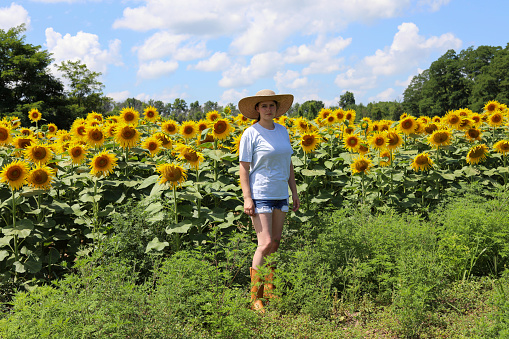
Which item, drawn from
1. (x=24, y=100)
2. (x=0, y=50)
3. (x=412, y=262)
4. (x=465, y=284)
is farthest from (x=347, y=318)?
(x=0, y=50)

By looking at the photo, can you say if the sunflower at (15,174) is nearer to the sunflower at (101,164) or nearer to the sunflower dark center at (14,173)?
the sunflower dark center at (14,173)

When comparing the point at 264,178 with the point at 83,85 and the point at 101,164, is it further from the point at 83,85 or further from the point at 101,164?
the point at 83,85

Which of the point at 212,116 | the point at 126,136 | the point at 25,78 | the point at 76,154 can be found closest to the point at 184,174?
the point at 126,136

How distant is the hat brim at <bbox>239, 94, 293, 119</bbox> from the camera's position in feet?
12.7

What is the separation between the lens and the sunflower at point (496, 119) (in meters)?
7.11

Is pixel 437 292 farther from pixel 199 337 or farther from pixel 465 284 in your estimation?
pixel 199 337

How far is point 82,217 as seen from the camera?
4.78 m

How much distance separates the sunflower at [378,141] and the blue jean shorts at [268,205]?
2765mm

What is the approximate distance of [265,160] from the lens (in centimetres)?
372

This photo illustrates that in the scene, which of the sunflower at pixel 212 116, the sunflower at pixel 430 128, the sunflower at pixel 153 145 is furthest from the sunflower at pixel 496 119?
the sunflower at pixel 153 145

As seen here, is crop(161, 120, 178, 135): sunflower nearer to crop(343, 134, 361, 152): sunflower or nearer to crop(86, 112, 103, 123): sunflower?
crop(86, 112, 103, 123): sunflower

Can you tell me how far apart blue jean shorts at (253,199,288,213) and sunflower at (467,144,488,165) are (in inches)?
167

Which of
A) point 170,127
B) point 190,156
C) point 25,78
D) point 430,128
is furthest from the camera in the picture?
point 25,78

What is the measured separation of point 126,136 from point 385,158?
12.7 ft
